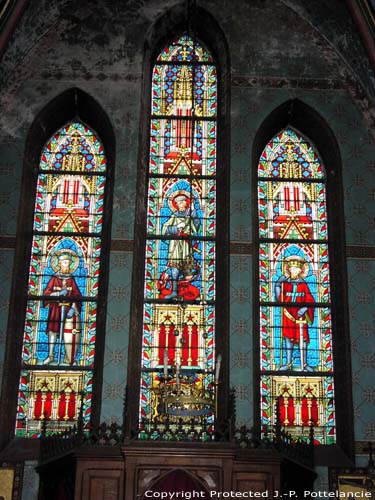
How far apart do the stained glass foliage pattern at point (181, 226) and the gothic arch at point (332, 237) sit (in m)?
0.66

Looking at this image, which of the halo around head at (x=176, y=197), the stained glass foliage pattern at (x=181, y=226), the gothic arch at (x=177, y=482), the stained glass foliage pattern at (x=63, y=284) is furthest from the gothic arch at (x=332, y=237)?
the stained glass foliage pattern at (x=63, y=284)

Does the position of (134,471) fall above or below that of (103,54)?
below

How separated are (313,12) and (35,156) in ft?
15.7

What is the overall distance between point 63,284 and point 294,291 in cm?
326

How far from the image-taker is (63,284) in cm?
1384

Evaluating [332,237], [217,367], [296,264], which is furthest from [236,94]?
[217,367]

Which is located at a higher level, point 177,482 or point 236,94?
point 236,94

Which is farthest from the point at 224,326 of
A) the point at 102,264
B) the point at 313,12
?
the point at 313,12

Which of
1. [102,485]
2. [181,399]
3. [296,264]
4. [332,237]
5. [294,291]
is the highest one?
[332,237]

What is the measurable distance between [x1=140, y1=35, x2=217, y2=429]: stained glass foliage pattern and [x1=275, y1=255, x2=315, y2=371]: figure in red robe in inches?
39.4

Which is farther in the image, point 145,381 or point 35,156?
point 35,156

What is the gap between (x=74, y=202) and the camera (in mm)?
14430

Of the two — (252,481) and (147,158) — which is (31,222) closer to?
(147,158)

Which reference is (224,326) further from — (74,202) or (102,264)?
(74,202)
